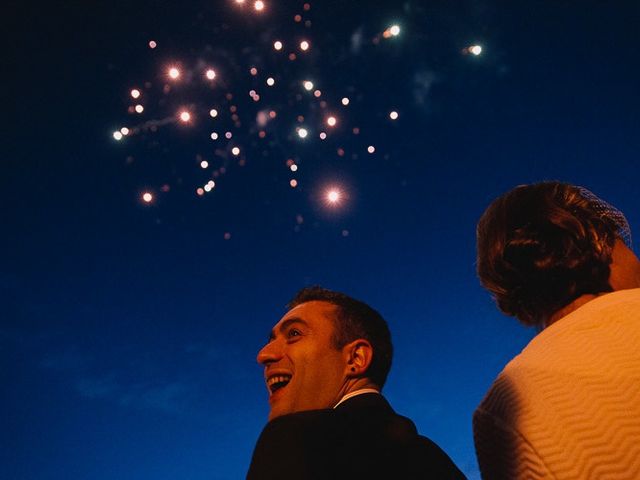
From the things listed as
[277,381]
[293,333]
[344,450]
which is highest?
[293,333]

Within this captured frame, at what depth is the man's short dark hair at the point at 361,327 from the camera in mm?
3967

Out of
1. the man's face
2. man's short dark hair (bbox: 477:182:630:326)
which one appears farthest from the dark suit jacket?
the man's face

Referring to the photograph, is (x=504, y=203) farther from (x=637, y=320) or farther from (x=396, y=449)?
(x=396, y=449)

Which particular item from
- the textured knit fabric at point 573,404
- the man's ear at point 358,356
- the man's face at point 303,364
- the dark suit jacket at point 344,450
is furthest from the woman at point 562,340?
the man's face at point 303,364

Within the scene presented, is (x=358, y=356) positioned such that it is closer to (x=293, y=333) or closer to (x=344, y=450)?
(x=293, y=333)

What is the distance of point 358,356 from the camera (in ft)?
12.7

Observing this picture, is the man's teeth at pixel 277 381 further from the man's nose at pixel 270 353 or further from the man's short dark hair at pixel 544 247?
the man's short dark hair at pixel 544 247

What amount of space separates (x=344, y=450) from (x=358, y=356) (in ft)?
5.72

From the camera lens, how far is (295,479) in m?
1.89

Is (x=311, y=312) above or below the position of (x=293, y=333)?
above

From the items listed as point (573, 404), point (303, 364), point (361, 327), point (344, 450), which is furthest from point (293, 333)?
point (573, 404)

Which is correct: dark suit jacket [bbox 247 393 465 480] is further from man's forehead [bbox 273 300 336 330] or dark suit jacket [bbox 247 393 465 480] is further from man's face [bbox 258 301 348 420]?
man's forehead [bbox 273 300 336 330]

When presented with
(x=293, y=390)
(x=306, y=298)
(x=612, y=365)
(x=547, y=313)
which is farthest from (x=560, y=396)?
(x=306, y=298)

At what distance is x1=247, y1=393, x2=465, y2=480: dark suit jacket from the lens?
6.41 feet
